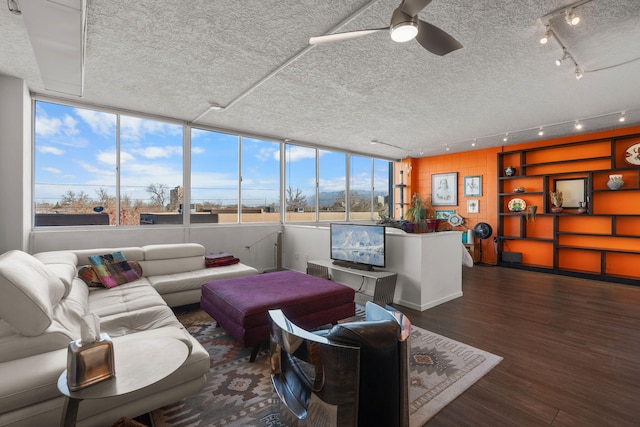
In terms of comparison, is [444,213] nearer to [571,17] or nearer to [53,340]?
[571,17]

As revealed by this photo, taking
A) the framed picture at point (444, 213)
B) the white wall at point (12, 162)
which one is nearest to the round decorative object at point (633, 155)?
the framed picture at point (444, 213)

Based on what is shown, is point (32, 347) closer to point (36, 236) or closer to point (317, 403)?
point (317, 403)

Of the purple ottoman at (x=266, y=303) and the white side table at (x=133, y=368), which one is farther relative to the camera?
the purple ottoman at (x=266, y=303)

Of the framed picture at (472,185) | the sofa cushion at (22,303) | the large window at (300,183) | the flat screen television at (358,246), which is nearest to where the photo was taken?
the sofa cushion at (22,303)

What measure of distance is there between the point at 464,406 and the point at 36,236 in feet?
17.0

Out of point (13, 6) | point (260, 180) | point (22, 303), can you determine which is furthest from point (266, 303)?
point (260, 180)

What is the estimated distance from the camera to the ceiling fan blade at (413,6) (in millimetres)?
1682

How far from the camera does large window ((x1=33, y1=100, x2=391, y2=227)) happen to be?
13.7ft

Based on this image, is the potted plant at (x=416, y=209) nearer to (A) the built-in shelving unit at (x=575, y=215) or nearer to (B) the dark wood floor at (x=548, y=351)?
(A) the built-in shelving unit at (x=575, y=215)

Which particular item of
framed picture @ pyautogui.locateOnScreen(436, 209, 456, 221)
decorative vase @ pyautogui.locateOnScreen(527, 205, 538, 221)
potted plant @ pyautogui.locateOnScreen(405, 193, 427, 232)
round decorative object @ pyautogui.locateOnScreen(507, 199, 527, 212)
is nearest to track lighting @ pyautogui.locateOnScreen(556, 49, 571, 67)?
decorative vase @ pyautogui.locateOnScreen(527, 205, 538, 221)

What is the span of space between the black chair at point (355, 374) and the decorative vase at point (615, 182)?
20.7 ft

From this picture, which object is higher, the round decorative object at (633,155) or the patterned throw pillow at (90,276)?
the round decorative object at (633,155)

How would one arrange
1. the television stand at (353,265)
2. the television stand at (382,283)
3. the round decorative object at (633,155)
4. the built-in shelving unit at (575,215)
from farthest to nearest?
the built-in shelving unit at (575,215) → the round decorative object at (633,155) → the television stand at (353,265) → the television stand at (382,283)

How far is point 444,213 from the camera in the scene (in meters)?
7.90
